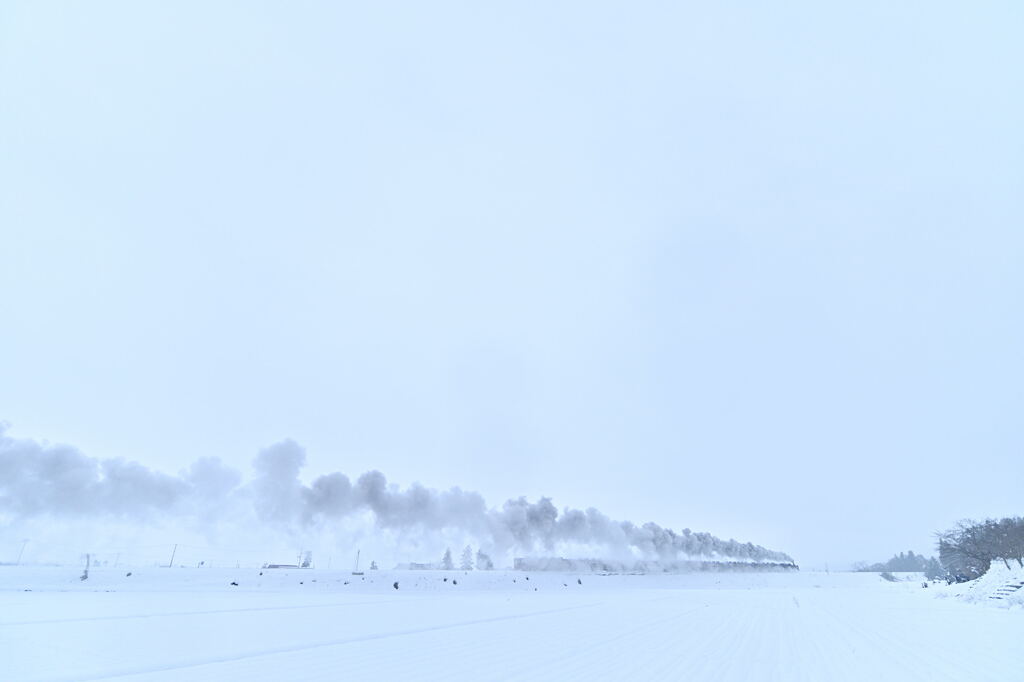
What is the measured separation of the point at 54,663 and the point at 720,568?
511 feet

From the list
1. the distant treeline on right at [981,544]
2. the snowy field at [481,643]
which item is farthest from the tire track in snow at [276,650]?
the distant treeline on right at [981,544]

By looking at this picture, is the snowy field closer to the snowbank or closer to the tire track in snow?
the tire track in snow

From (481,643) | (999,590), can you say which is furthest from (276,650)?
(999,590)

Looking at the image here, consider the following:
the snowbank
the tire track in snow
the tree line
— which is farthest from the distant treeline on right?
the tire track in snow

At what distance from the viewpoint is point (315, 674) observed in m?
11.0

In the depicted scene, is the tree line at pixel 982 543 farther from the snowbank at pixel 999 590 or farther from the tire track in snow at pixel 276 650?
the tire track in snow at pixel 276 650

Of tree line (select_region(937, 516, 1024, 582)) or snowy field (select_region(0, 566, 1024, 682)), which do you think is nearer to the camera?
snowy field (select_region(0, 566, 1024, 682))

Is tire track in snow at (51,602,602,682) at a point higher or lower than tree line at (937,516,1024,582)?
lower

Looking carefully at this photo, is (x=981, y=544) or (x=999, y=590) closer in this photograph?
(x=999, y=590)

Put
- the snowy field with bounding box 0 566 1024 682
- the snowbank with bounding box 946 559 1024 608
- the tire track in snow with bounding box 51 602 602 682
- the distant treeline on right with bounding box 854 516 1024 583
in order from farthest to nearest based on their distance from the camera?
the distant treeline on right with bounding box 854 516 1024 583 → the snowbank with bounding box 946 559 1024 608 → the snowy field with bounding box 0 566 1024 682 → the tire track in snow with bounding box 51 602 602 682

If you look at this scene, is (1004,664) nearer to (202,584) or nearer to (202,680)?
(202,680)

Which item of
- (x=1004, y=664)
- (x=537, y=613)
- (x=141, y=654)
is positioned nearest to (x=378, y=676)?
(x=141, y=654)

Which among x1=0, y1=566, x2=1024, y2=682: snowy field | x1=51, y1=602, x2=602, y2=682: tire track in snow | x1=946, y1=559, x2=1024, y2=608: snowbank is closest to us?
x1=51, y1=602, x2=602, y2=682: tire track in snow

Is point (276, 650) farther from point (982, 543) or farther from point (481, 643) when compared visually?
point (982, 543)
